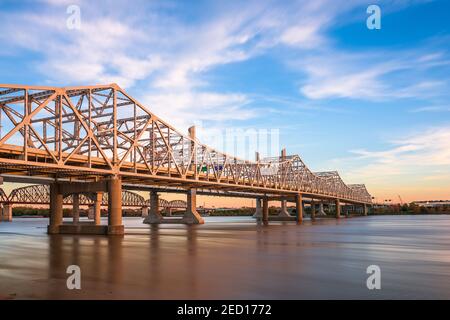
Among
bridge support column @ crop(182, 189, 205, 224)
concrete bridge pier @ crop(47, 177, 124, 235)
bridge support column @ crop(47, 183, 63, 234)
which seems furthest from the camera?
bridge support column @ crop(182, 189, 205, 224)

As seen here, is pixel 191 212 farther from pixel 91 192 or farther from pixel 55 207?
pixel 91 192

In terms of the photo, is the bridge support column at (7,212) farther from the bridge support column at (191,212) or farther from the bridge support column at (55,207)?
the bridge support column at (55,207)

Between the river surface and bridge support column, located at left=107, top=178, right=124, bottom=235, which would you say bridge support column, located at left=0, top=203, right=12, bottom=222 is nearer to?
bridge support column, located at left=107, top=178, right=124, bottom=235

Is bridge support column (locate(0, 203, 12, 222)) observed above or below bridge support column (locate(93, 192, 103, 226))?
below

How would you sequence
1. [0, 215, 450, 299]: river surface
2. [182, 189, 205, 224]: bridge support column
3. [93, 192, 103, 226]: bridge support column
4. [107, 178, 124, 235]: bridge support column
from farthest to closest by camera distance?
[182, 189, 205, 224]: bridge support column < [93, 192, 103, 226]: bridge support column < [107, 178, 124, 235]: bridge support column < [0, 215, 450, 299]: river surface

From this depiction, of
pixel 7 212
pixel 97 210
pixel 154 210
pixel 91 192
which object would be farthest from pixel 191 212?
pixel 7 212

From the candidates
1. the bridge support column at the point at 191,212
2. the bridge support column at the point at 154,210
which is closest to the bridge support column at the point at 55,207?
the bridge support column at the point at 191,212

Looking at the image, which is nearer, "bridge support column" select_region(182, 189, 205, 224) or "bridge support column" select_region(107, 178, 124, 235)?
"bridge support column" select_region(107, 178, 124, 235)

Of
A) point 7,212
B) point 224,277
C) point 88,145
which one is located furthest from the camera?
point 7,212

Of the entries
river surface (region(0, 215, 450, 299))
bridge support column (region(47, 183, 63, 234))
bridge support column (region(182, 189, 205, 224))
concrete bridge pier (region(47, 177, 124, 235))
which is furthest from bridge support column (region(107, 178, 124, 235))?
bridge support column (region(182, 189, 205, 224))
